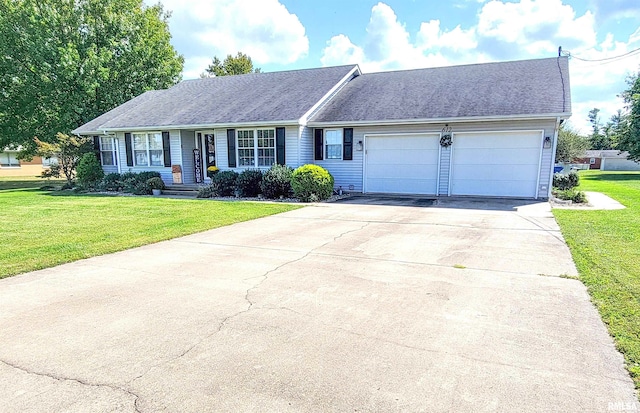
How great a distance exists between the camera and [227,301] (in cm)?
389

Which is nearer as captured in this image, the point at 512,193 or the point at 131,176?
the point at 512,193

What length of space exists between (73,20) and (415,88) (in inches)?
853

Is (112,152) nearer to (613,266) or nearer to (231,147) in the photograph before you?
(231,147)

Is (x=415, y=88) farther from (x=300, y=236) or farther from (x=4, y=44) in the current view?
(x=4, y=44)

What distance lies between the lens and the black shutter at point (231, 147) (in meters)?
14.8

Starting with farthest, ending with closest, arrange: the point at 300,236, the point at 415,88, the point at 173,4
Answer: the point at 173,4 → the point at 415,88 → the point at 300,236

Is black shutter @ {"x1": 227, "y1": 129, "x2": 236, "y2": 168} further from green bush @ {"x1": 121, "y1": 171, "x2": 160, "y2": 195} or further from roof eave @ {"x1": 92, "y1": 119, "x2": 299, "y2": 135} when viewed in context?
green bush @ {"x1": 121, "y1": 171, "x2": 160, "y2": 195}

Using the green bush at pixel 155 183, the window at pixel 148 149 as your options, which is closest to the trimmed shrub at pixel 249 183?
the green bush at pixel 155 183

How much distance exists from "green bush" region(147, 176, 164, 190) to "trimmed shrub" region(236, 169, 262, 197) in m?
4.12

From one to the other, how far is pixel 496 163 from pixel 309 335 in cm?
1144

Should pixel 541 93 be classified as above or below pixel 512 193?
above

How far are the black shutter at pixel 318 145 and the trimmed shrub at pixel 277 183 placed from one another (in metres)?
1.88

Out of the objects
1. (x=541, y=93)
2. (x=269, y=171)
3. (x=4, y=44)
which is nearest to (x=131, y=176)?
(x=269, y=171)

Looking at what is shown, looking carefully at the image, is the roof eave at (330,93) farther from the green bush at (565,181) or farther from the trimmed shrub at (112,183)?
the green bush at (565,181)
